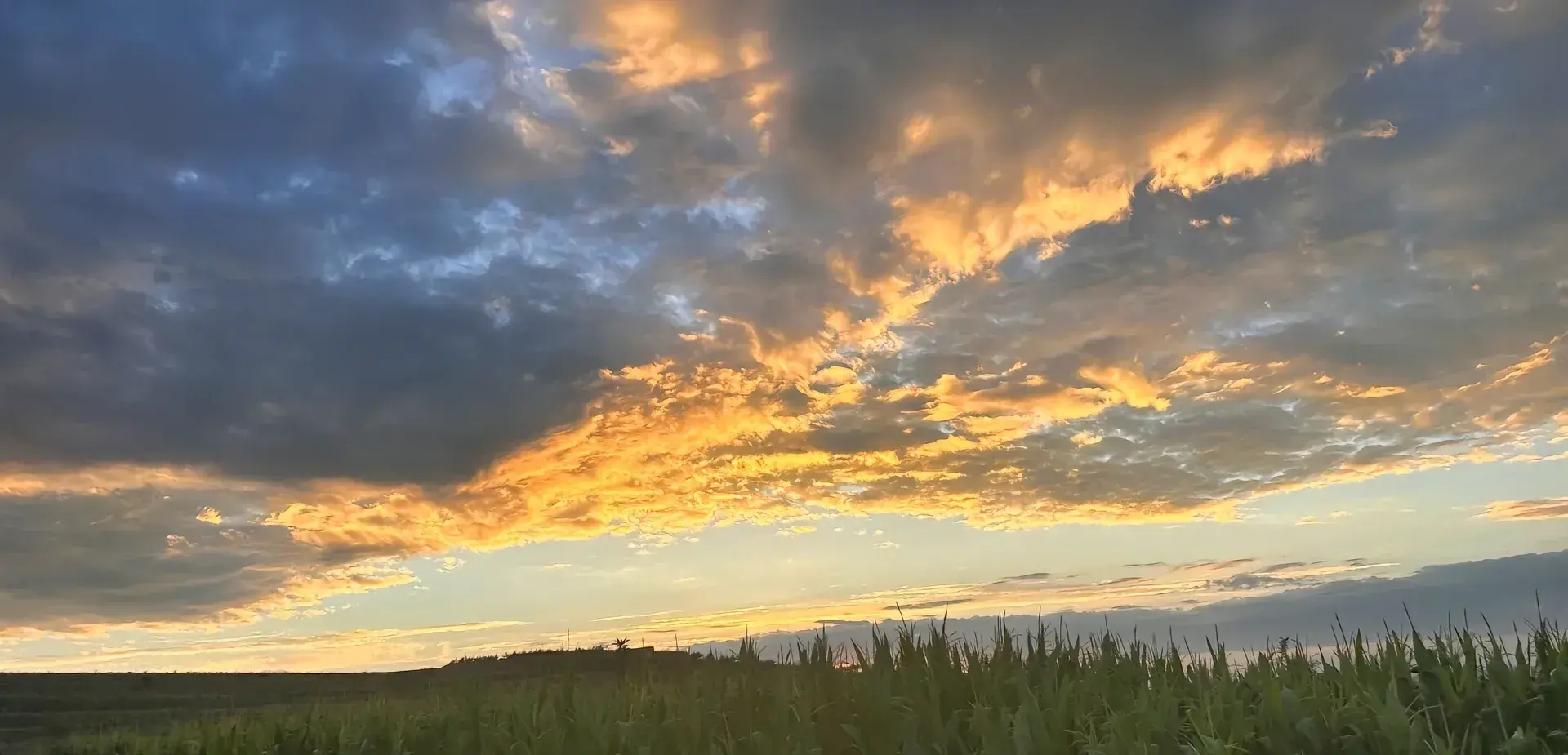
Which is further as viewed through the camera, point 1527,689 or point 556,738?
point 556,738

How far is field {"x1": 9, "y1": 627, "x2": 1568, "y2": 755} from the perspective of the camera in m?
9.32

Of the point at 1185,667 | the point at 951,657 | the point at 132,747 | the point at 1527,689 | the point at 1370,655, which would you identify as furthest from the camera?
the point at 132,747

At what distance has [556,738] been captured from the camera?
39.9 feet

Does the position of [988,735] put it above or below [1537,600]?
below

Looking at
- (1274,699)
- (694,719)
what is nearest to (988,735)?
(1274,699)

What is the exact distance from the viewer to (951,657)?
13.8 meters

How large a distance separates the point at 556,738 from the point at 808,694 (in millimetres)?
3126

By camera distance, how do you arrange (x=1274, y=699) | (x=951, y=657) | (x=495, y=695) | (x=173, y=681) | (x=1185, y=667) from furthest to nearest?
(x=173, y=681)
(x=495, y=695)
(x=951, y=657)
(x=1185, y=667)
(x=1274, y=699)

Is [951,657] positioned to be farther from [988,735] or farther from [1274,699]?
[1274,699]

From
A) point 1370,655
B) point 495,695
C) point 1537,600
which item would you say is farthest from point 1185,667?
point 495,695

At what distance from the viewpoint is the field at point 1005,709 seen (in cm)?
932

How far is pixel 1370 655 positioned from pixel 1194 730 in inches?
133

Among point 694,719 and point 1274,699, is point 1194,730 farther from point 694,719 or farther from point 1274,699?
point 694,719

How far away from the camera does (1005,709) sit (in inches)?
413
